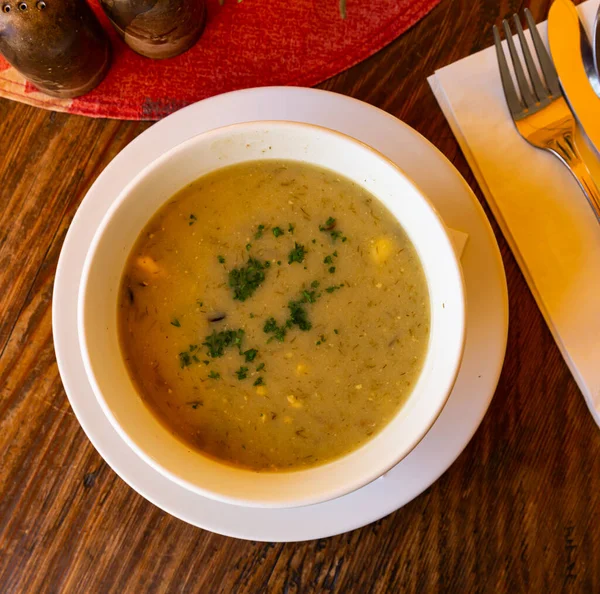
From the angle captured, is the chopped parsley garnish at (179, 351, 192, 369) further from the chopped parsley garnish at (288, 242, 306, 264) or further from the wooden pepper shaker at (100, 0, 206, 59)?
the wooden pepper shaker at (100, 0, 206, 59)

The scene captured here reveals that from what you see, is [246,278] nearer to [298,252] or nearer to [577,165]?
[298,252]

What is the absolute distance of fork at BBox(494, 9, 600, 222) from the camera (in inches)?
61.8

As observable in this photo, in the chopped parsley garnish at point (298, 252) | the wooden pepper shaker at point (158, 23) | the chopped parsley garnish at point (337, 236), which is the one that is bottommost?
the chopped parsley garnish at point (298, 252)

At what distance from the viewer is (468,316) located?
148 cm

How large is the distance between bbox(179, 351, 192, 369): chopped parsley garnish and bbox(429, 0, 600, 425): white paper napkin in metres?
0.96

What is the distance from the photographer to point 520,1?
5.55 ft

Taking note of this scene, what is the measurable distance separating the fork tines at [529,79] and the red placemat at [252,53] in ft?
0.95

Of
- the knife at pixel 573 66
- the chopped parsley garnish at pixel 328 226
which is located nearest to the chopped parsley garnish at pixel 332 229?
the chopped parsley garnish at pixel 328 226

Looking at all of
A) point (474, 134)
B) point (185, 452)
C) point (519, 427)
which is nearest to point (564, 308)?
point (519, 427)

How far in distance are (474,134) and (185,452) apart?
1.20 m

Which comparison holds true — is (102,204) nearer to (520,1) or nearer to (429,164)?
(429,164)

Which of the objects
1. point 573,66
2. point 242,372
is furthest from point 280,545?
point 573,66

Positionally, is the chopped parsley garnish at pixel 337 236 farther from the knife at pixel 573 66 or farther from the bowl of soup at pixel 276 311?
the knife at pixel 573 66

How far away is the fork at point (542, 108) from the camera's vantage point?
5.15ft
